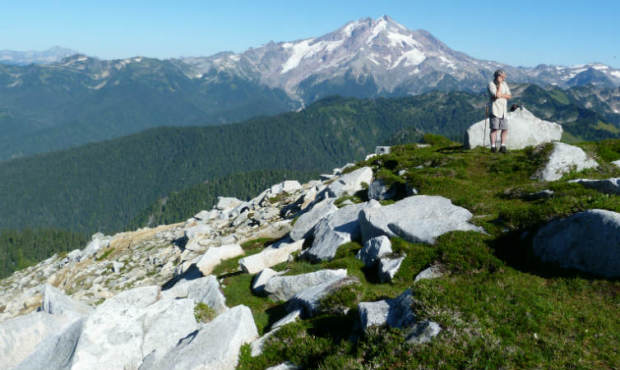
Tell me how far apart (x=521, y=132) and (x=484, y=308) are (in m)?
22.4

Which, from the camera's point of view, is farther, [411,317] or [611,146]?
[611,146]

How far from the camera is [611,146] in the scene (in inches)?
949

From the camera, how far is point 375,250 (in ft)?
48.9

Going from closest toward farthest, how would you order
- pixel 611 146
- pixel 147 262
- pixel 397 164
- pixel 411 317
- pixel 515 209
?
pixel 411 317, pixel 515 209, pixel 611 146, pixel 397 164, pixel 147 262

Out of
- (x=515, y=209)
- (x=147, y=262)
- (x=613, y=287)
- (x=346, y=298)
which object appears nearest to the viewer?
(x=613, y=287)

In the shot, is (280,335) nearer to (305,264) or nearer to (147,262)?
(305,264)

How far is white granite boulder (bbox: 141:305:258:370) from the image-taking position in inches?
380

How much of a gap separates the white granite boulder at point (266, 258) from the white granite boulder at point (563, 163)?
14.5 metres

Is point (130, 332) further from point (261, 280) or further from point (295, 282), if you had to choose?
point (295, 282)

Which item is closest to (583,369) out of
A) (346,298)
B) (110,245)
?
(346,298)

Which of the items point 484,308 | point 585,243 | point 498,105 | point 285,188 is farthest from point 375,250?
point 285,188

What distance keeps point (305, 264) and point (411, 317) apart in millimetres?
9161

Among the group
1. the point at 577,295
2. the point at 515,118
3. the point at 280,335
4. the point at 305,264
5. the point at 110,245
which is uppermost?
the point at 515,118

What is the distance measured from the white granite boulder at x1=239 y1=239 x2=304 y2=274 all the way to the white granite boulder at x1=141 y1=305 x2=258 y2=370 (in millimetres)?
7054
